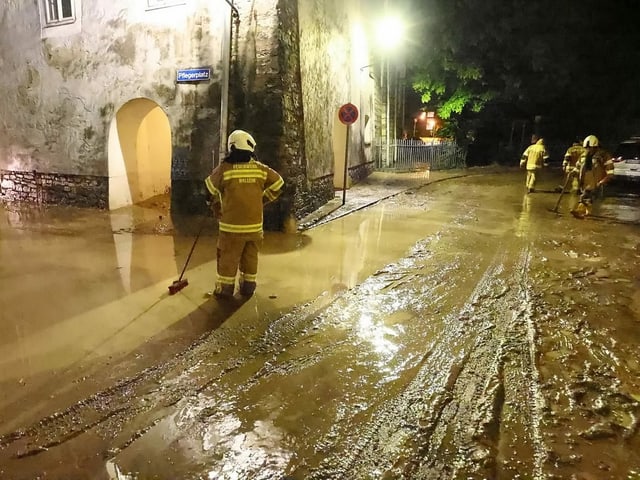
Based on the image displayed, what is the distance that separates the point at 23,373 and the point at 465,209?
1059 centimetres

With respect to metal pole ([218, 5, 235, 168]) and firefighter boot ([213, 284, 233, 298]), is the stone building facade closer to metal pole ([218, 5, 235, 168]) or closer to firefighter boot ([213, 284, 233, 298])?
metal pole ([218, 5, 235, 168])

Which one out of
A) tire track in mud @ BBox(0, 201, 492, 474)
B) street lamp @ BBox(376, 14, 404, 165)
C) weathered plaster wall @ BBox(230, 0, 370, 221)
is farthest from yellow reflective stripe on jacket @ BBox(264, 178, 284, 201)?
street lamp @ BBox(376, 14, 404, 165)

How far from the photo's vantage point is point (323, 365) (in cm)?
421

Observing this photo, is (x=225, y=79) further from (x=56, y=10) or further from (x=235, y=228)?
(x=56, y=10)

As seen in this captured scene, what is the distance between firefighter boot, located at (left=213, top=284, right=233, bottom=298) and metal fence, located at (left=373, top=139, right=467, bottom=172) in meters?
17.0

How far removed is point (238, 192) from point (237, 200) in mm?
94

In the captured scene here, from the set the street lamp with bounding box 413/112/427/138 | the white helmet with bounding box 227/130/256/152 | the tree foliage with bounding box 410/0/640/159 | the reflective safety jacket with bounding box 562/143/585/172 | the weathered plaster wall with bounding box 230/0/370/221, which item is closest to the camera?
the white helmet with bounding box 227/130/256/152

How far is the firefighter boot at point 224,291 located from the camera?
572 centimetres

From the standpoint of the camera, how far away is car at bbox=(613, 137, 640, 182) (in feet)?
55.7

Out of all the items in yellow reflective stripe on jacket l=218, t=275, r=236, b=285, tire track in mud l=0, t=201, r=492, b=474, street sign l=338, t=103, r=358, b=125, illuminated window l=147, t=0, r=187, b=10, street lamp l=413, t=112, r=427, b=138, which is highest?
illuminated window l=147, t=0, r=187, b=10

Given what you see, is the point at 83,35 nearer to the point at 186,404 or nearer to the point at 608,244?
the point at 186,404

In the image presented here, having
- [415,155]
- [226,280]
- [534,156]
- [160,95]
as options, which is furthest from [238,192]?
[415,155]

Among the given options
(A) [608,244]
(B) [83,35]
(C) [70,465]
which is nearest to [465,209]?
(A) [608,244]

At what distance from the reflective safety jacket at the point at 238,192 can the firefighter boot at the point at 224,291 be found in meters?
0.68
